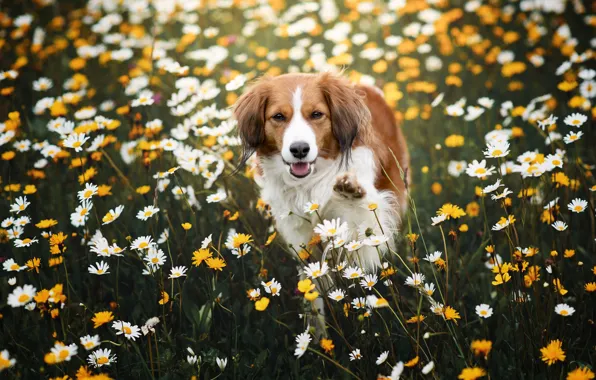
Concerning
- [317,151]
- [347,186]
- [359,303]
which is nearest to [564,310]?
[359,303]

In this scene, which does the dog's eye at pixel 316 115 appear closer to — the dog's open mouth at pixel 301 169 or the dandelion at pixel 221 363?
the dog's open mouth at pixel 301 169

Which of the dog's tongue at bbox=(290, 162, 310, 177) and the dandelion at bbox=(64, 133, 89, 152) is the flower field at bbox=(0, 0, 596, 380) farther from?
the dog's tongue at bbox=(290, 162, 310, 177)

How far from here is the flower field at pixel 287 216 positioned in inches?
92.7

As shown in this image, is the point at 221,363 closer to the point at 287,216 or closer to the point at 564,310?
the point at 287,216

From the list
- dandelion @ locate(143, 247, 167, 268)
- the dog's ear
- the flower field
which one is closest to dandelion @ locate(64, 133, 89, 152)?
the flower field

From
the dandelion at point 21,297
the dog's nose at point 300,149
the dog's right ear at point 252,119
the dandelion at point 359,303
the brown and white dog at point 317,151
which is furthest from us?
the dog's right ear at point 252,119

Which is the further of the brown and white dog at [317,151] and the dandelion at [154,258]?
the brown and white dog at [317,151]

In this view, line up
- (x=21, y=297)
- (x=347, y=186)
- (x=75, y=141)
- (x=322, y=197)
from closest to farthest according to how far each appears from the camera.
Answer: (x=21, y=297) < (x=347, y=186) < (x=75, y=141) < (x=322, y=197)

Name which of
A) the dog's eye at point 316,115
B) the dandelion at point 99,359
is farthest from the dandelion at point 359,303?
the dog's eye at point 316,115

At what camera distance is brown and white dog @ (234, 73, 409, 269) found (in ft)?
10.2

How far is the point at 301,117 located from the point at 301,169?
312mm

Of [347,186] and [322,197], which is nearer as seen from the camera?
[347,186]

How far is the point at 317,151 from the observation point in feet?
9.81

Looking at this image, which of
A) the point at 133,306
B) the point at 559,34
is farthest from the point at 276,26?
the point at 133,306
